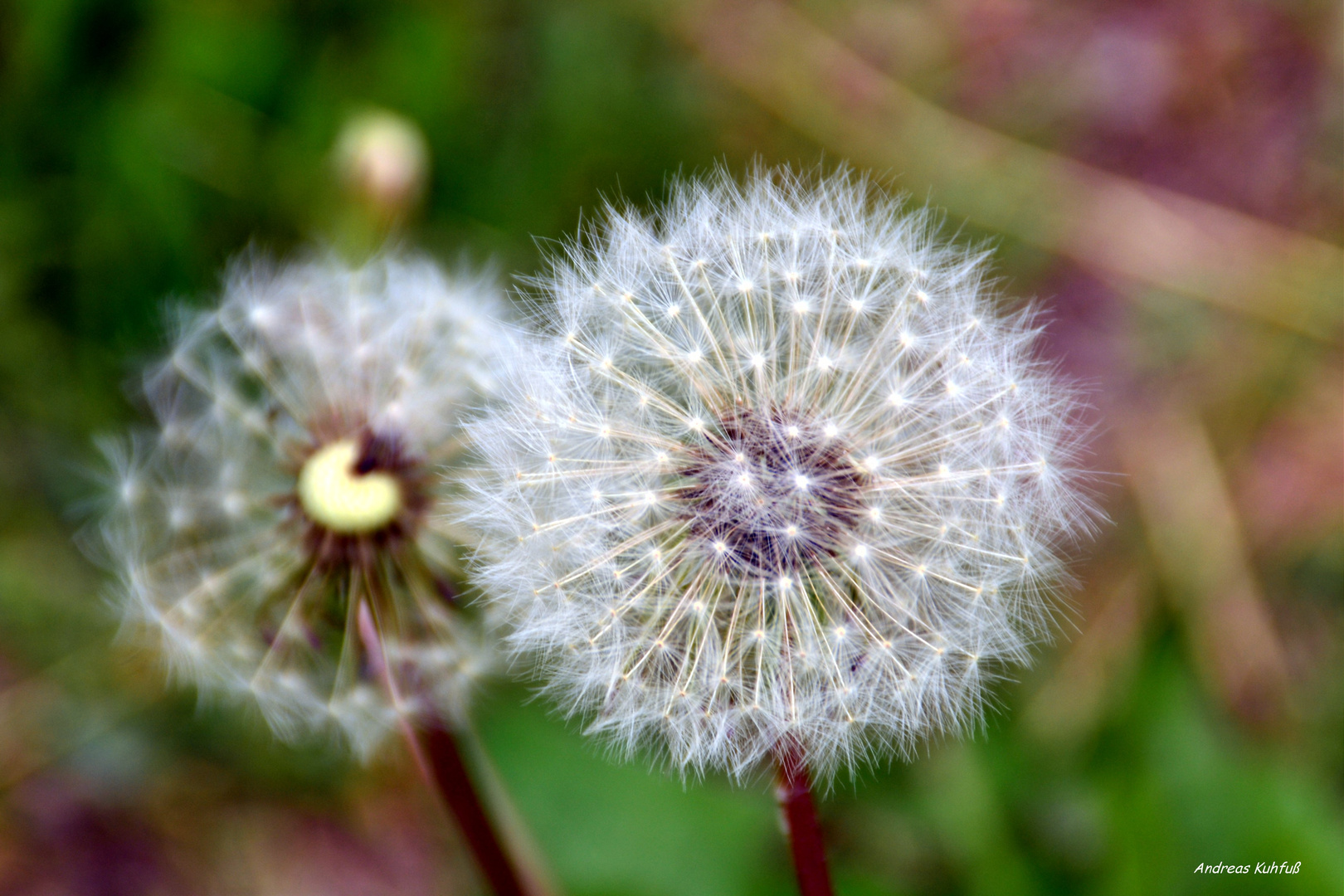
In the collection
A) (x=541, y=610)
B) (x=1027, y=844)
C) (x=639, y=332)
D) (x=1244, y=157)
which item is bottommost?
(x=1027, y=844)

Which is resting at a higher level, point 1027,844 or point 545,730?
point 545,730

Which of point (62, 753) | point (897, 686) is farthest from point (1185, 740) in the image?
point (62, 753)

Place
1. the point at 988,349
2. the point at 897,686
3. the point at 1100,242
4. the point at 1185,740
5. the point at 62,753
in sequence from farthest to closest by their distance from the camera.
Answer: the point at 1100,242 → the point at 62,753 → the point at 1185,740 → the point at 988,349 → the point at 897,686

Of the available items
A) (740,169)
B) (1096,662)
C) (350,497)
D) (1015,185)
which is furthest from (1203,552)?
(350,497)

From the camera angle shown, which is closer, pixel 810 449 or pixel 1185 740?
pixel 810 449

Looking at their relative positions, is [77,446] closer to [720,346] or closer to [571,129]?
[571,129]

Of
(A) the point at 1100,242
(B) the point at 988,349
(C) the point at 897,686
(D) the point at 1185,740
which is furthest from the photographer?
(A) the point at 1100,242

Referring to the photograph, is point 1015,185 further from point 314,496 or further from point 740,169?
point 314,496
